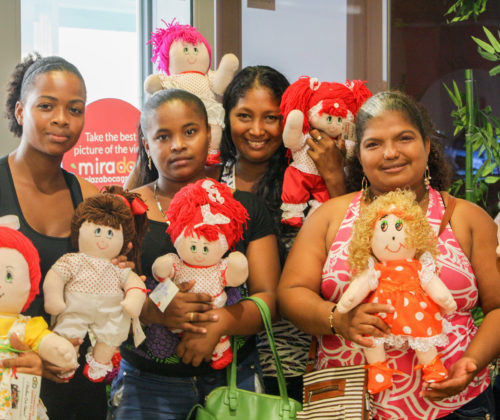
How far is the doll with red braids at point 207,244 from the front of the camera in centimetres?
171

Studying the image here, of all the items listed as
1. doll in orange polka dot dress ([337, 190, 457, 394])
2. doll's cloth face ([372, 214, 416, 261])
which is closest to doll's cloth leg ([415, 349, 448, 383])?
doll in orange polka dot dress ([337, 190, 457, 394])

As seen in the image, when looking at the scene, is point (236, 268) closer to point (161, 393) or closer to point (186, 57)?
point (161, 393)

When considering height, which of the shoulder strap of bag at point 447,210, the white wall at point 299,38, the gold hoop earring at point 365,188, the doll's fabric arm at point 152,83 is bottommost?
the shoulder strap of bag at point 447,210

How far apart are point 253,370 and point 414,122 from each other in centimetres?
90

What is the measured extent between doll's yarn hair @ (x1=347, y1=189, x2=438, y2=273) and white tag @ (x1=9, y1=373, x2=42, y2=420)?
0.87 meters

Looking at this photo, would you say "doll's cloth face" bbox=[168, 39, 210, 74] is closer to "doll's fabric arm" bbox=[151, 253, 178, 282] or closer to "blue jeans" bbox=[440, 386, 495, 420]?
"doll's fabric arm" bbox=[151, 253, 178, 282]

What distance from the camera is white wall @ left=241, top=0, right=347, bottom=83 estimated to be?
3.89 m

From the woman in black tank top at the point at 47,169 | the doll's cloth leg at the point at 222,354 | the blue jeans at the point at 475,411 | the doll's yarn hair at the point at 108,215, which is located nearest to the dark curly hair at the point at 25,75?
the woman in black tank top at the point at 47,169

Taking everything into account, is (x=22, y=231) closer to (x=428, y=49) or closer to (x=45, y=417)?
(x=45, y=417)

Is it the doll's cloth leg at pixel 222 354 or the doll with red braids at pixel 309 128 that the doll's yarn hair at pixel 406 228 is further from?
the doll with red braids at pixel 309 128

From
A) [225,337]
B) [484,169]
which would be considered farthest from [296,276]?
[484,169]

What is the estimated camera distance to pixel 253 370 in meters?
1.89

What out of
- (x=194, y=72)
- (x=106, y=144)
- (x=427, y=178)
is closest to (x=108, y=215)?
(x=427, y=178)

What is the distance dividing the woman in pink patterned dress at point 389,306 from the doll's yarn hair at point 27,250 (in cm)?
72
